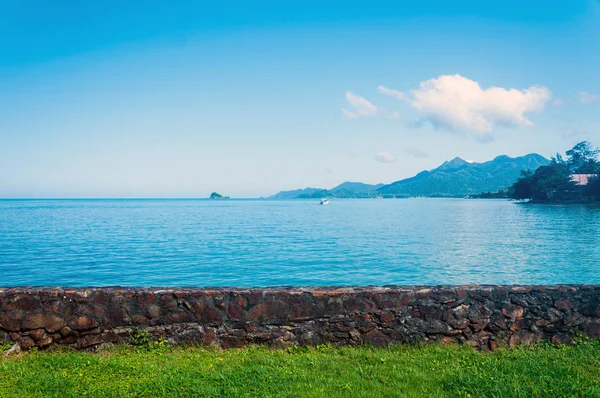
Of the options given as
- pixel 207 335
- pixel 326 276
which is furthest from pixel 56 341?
pixel 326 276

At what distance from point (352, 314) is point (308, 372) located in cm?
161

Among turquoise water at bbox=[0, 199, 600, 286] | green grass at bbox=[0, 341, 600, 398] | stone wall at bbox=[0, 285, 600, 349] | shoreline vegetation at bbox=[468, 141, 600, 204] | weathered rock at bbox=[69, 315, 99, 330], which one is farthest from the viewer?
shoreline vegetation at bbox=[468, 141, 600, 204]

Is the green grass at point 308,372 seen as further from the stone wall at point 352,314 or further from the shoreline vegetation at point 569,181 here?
the shoreline vegetation at point 569,181

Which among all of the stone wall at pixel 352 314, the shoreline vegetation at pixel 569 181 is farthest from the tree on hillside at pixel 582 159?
the stone wall at pixel 352 314

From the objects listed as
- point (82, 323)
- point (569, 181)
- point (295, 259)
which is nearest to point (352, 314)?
point (82, 323)

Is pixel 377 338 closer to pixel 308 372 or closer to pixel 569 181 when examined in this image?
pixel 308 372

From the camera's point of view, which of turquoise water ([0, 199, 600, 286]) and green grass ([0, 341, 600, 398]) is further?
turquoise water ([0, 199, 600, 286])

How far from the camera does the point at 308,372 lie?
243 inches

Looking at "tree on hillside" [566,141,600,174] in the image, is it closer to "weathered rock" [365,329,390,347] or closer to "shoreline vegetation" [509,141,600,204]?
"shoreline vegetation" [509,141,600,204]

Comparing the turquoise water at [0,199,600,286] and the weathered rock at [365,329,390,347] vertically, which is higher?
the weathered rock at [365,329,390,347]

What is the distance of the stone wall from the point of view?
741cm

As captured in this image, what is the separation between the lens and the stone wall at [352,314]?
741cm

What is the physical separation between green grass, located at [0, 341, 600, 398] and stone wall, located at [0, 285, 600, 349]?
0.83 ft

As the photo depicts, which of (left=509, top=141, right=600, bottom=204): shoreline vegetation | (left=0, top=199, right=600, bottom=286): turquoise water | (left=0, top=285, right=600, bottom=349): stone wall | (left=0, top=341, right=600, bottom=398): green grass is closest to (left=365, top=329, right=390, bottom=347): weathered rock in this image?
(left=0, top=285, right=600, bottom=349): stone wall
